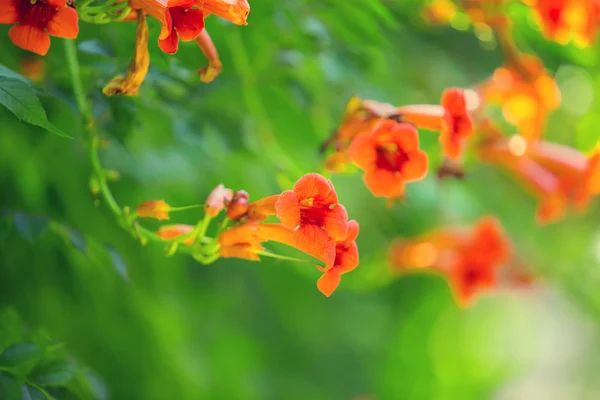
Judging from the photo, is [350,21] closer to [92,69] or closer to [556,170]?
[92,69]

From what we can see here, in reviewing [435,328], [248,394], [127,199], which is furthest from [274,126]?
[435,328]

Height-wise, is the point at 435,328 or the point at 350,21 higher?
the point at 350,21

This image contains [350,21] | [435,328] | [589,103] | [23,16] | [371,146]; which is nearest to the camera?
[23,16]

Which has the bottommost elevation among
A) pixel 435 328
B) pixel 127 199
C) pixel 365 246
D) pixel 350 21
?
pixel 435 328

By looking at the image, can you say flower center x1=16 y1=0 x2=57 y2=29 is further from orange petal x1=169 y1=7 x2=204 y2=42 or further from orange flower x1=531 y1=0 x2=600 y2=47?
orange flower x1=531 y1=0 x2=600 y2=47

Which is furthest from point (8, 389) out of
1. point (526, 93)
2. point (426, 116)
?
point (526, 93)

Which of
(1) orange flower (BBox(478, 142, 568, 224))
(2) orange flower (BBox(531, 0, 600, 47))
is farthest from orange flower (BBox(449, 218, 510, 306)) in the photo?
(2) orange flower (BBox(531, 0, 600, 47))

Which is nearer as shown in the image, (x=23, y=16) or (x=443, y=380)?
(x=23, y=16)

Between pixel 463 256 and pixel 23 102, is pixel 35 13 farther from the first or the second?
pixel 463 256
